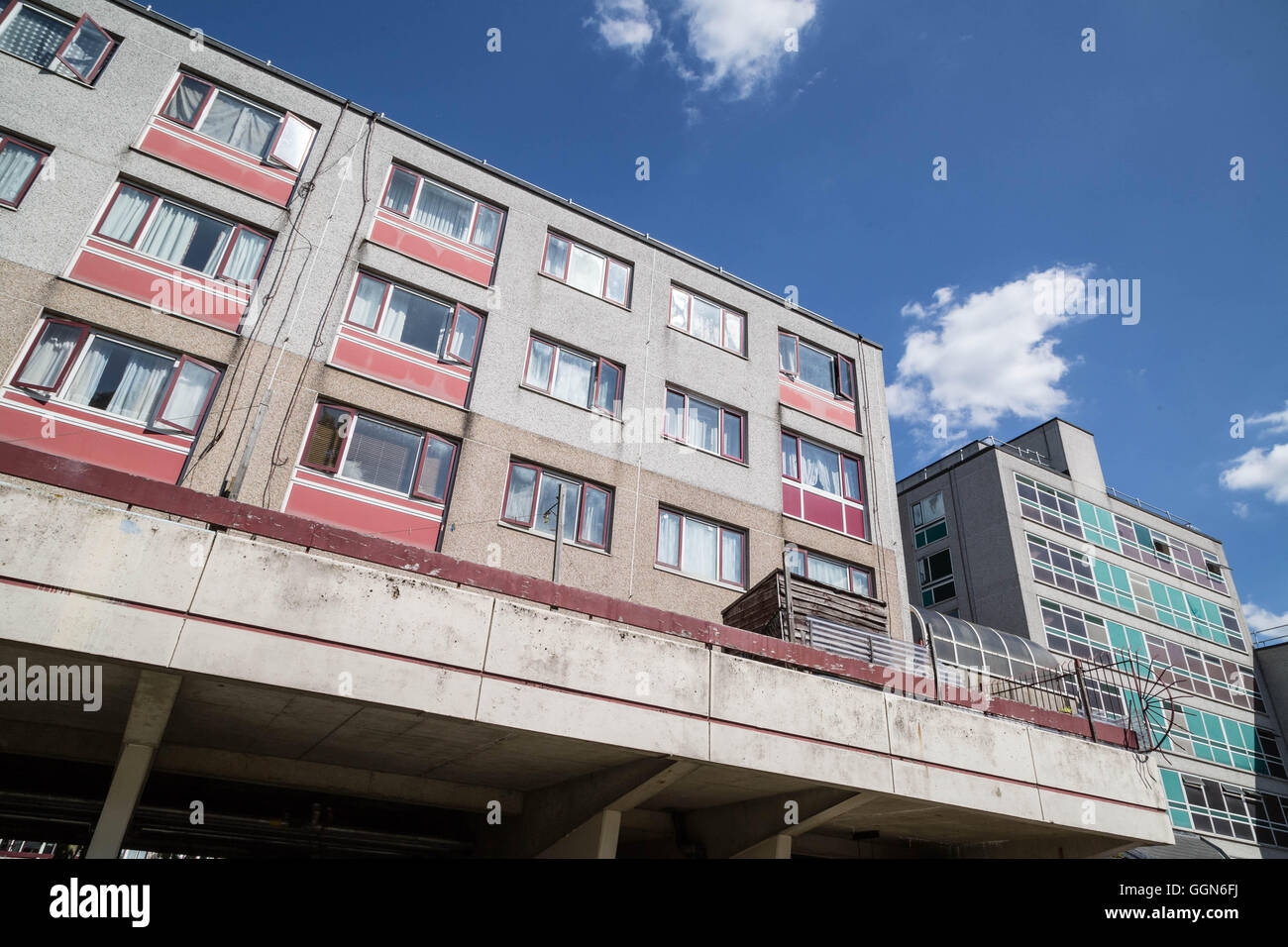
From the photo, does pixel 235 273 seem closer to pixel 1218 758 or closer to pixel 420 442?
pixel 420 442

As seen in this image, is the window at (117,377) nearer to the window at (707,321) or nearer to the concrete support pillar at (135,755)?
the concrete support pillar at (135,755)

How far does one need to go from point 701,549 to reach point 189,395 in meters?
9.62

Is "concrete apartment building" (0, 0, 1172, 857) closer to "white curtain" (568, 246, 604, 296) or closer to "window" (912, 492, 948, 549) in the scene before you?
"white curtain" (568, 246, 604, 296)

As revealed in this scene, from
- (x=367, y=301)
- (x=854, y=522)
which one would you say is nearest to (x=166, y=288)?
(x=367, y=301)

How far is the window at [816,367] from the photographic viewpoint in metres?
20.2

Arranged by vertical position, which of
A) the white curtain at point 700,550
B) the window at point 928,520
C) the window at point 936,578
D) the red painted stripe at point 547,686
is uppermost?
the window at point 928,520

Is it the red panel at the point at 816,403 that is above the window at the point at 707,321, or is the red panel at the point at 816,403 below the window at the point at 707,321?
below

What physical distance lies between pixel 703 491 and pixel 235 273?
9737 mm

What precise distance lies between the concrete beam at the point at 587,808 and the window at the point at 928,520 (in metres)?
31.0

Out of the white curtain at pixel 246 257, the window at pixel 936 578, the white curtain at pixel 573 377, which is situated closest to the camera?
the white curtain at pixel 246 257

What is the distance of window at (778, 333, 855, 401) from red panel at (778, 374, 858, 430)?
0.23 metres

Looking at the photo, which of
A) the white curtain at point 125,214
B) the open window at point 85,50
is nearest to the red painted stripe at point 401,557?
the white curtain at point 125,214

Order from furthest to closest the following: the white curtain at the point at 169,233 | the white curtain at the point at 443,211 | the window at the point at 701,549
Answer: the white curtain at the point at 443,211, the window at the point at 701,549, the white curtain at the point at 169,233
